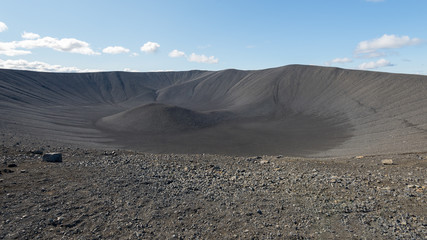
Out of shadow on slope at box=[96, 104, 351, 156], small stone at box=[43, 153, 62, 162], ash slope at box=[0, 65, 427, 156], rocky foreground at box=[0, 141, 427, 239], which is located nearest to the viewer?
rocky foreground at box=[0, 141, 427, 239]

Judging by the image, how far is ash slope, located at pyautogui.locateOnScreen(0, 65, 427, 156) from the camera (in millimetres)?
31609

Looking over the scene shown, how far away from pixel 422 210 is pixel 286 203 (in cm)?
350

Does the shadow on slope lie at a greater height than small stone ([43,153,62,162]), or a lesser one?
lesser

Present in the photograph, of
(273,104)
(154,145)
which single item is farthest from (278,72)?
(154,145)

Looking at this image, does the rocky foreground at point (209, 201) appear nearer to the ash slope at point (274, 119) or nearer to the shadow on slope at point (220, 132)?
the ash slope at point (274, 119)

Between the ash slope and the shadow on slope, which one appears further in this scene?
the shadow on slope

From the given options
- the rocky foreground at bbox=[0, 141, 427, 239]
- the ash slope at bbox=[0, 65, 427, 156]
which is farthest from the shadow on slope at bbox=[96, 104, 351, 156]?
the rocky foreground at bbox=[0, 141, 427, 239]

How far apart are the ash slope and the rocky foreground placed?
1578 cm

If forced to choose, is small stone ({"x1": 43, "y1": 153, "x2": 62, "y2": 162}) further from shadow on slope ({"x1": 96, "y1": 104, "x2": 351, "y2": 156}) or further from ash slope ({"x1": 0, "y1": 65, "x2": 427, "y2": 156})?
ash slope ({"x1": 0, "y1": 65, "x2": 427, "y2": 156})

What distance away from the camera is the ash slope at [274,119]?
104ft

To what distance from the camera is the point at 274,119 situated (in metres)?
53.5

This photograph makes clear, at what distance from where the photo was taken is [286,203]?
752 centimetres

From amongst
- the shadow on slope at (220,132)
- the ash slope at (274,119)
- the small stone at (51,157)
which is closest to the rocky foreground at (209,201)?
the small stone at (51,157)

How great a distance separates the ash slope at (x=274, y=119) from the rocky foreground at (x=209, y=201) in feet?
51.8
